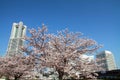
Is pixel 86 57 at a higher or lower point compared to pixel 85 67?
higher

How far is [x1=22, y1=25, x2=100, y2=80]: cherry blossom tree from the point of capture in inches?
464

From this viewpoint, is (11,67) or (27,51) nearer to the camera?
(27,51)

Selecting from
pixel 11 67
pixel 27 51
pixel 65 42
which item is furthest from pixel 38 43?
pixel 11 67

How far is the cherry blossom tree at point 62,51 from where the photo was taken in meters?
11.8

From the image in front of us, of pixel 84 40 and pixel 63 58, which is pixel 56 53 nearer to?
pixel 63 58

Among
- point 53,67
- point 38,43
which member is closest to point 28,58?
point 38,43

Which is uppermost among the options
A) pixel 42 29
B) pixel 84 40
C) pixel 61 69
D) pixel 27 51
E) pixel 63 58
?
pixel 42 29

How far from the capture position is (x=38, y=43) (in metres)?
13.0

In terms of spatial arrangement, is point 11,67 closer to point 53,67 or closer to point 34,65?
point 34,65

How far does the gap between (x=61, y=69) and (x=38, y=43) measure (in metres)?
3.53

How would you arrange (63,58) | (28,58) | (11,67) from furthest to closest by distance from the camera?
(11,67) → (28,58) → (63,58)

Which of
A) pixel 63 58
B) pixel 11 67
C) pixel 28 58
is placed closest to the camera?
pixel 63 58

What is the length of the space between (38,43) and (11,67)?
1145cm

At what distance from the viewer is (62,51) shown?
498 inches
